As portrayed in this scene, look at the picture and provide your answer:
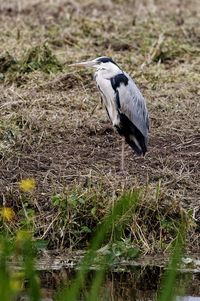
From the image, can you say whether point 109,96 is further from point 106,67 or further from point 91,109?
point 91,109

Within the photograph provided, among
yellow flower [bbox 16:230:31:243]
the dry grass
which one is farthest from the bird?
yellow flower [bbox 16:230:31:243]

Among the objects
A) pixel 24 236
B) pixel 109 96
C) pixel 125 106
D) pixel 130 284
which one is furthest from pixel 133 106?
pixel 24 236

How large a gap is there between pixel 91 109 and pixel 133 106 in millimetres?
1505

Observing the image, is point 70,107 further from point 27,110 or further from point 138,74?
point 138,74

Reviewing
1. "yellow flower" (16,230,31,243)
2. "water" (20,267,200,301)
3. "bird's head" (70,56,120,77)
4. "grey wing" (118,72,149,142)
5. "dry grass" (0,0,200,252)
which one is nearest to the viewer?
"yellow flower" (16,230,31,243)

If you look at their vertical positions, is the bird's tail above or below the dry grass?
above

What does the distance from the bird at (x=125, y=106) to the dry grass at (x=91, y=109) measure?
0.19m

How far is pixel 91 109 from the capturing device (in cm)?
970

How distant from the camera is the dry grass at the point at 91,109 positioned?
742 cm

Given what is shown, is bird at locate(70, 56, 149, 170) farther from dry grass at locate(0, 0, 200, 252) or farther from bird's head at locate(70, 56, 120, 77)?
dry grass at locate(0, 0, 200, 252)

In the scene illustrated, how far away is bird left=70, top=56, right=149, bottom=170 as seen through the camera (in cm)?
823

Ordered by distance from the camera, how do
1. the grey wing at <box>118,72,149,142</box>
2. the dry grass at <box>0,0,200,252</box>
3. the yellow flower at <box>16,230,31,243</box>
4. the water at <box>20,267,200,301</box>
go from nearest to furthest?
the yellow flower at <box>16,230,31,243</box>
the water at <box>20,267,200,301</box>
the dry grass at <box>0,0,200,252</box>
the grey wing at <box>118,72,149,142</box>

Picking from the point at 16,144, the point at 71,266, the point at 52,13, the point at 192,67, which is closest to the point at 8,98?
the point at 16,144

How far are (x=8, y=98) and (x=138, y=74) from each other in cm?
181
